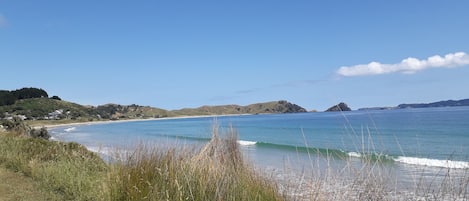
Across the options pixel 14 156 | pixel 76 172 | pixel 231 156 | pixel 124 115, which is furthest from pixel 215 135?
pixel 124 115

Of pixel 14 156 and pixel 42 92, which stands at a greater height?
pixel 42 92

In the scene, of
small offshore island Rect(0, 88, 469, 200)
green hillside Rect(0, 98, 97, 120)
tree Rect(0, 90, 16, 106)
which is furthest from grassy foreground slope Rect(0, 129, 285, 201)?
tree Rect(0, 90, 16, 106)

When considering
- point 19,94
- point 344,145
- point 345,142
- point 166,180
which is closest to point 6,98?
point 19,94

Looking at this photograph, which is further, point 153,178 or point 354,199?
→ point 153,178

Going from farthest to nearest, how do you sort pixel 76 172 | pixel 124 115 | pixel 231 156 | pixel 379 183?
pixel 124 115 → pixel 76 172 → pixel 231 156 → pixel 379 183

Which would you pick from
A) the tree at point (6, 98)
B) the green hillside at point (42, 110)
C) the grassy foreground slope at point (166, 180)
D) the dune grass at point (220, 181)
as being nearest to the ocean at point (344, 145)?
the dune grass at point (220, 181)

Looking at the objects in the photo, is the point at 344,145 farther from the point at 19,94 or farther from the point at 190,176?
the point at 19,94

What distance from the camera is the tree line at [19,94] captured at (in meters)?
113

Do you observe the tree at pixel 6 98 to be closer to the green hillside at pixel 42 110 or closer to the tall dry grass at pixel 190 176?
the green hillside at pixel 42 110

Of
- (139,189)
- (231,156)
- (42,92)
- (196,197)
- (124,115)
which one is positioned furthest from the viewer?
(124,115)

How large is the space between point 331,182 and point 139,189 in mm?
2353

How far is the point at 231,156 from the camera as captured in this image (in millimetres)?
6309

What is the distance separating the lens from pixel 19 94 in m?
128

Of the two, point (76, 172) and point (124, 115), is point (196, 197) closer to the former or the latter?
point (76, 172)
